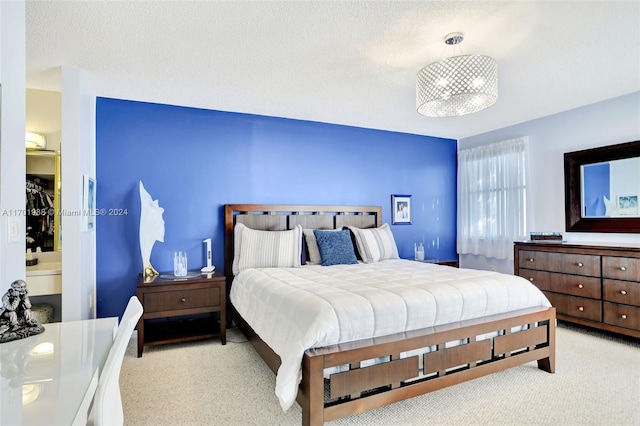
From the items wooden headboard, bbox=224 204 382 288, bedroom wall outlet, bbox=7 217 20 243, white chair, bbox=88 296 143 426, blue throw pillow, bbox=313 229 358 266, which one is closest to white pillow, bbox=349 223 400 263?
blue throw pillow, bbox=313 229 358 266

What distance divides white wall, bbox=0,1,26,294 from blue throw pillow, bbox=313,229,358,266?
260 cm

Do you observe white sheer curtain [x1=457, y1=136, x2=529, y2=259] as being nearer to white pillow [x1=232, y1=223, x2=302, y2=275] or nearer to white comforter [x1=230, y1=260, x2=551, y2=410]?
white comforter [x1=230, y1=260, x2=551, y2=410]

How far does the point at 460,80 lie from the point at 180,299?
3007 mm

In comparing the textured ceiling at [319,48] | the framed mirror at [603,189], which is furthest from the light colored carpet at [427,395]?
the textured ceiling at [319,48]

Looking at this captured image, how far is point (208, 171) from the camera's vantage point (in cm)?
391

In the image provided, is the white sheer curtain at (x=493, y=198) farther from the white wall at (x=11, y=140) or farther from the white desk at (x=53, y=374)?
the white wall at (x=11, y=140)

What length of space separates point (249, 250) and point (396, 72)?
2268 mm

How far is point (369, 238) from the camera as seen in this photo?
4.08m

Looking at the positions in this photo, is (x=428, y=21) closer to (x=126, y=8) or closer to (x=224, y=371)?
(x=126, y=8)

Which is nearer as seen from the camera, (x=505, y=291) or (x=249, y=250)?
(x=505, y=291)

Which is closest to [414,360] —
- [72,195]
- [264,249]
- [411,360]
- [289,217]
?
[411,360]

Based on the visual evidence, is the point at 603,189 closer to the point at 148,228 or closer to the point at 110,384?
the point at 110,384

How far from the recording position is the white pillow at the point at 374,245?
13.1 ft

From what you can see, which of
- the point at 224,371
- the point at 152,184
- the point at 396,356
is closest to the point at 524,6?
the point at 396,356
